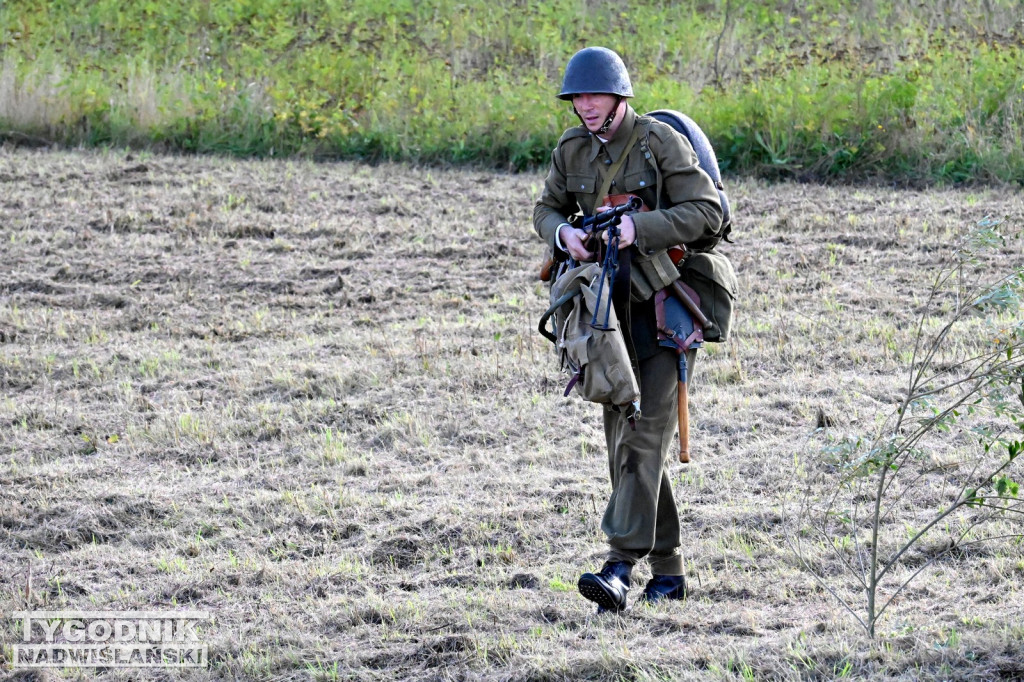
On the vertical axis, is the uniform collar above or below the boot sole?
above

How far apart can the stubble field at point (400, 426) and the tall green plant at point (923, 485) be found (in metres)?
0.11

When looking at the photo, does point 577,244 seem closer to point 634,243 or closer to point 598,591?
point 634,243

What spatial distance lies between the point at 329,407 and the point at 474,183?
4.74 meters

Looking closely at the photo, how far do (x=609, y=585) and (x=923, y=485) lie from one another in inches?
78.0

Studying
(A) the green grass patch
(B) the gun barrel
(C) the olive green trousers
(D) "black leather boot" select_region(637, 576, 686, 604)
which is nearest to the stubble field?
(D) "black leather boot" select_region(637, 576, 686, 604)

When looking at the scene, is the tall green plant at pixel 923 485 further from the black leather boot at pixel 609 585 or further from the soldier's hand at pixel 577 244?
the soldier's hand at pixel 577 244

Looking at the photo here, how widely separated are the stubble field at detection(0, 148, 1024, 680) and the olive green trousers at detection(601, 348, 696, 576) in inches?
11.8

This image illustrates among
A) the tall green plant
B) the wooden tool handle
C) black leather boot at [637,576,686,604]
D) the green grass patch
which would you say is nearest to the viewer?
the tall green plant

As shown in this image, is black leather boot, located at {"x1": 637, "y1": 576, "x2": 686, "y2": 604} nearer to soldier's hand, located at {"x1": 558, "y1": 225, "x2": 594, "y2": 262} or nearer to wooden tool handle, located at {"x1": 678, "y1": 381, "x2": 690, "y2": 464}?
wooden tool handle, located at {"x1": 678, "y1": 381, "x2": 690, "y2": 464}

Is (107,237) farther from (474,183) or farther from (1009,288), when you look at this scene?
(1009,288)

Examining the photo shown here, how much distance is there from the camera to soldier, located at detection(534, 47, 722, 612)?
14.9 feet

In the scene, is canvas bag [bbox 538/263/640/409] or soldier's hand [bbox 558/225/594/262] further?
soldier's hand [bbox 558/225/594/262]

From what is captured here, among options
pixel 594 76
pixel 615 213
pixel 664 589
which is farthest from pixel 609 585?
pixel 594 76

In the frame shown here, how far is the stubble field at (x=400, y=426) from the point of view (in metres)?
4.64
